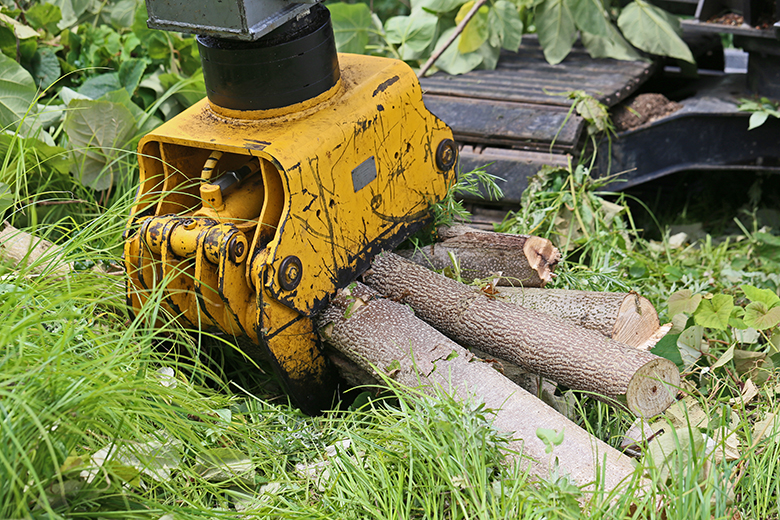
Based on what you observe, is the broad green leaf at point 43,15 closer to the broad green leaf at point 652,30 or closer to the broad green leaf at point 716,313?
the broad green leaf at point 652,30

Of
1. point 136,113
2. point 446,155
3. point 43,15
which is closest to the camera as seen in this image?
point 446,155

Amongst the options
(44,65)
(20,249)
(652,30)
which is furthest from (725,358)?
(44,65)

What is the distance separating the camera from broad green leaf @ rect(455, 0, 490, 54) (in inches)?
141

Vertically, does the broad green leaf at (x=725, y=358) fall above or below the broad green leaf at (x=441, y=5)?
below

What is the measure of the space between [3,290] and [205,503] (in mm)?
793

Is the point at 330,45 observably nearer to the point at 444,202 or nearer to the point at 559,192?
the point at 444,202

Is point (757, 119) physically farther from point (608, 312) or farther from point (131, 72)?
point (131, 72)

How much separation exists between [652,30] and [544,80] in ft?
2.01

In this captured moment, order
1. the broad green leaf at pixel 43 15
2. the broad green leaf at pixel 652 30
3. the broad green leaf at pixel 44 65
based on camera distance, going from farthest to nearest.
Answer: the broad green leaf at pixel 652 30 → the broad green leaf at pixel 43 15 → the broad green leaf at pixel 44 65

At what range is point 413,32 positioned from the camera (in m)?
3.71

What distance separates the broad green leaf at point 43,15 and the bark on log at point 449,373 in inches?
86.2

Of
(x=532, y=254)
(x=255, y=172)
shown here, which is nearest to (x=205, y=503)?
(x=255, y=172)

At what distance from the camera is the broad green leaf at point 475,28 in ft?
11.7

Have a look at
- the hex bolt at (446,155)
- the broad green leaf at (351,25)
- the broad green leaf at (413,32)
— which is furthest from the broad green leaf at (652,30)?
the hex bolt at (446,155)
